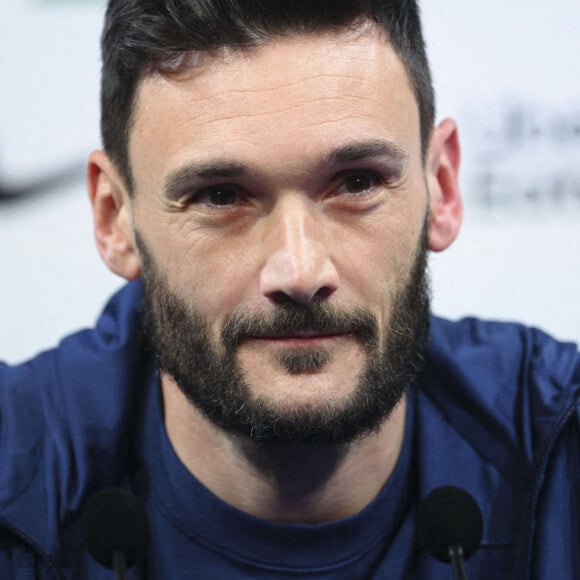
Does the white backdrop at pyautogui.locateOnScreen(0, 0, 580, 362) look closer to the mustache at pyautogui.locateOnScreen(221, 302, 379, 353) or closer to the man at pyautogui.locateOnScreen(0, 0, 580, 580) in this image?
the man at pyautogui.locateOnScreen(0, 0, 580, 580)

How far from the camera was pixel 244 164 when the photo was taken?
1257mm

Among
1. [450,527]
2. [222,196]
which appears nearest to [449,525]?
[450,527]

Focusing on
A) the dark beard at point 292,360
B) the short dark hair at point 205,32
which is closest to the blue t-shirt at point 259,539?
the dark beard at point 292,360

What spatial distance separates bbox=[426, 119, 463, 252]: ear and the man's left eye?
17 cm

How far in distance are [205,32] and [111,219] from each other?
0.38 metres

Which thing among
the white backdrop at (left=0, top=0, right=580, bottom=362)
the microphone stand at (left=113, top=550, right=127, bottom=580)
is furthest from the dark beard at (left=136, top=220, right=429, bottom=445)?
the white backdrop at (left=0, top=0, right=580, bottom=362)

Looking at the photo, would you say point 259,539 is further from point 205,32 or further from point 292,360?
point 205,32

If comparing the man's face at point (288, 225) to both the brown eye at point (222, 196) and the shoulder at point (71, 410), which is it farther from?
the shoulder at point (71, 410)

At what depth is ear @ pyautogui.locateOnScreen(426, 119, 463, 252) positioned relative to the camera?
151 centimetres

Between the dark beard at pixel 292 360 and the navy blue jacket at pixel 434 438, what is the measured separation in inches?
6.6

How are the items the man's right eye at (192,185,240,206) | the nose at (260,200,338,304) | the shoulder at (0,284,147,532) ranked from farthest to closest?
1. the shoulder at (0,284,147,532)
2. the man's right eye at (192,185,240,206)
3. the nose at (260,200,338,304)

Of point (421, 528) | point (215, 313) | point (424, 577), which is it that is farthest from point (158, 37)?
point (424, 577)

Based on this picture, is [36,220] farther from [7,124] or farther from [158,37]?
[158,37]

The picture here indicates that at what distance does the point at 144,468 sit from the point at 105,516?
0.31 metres
